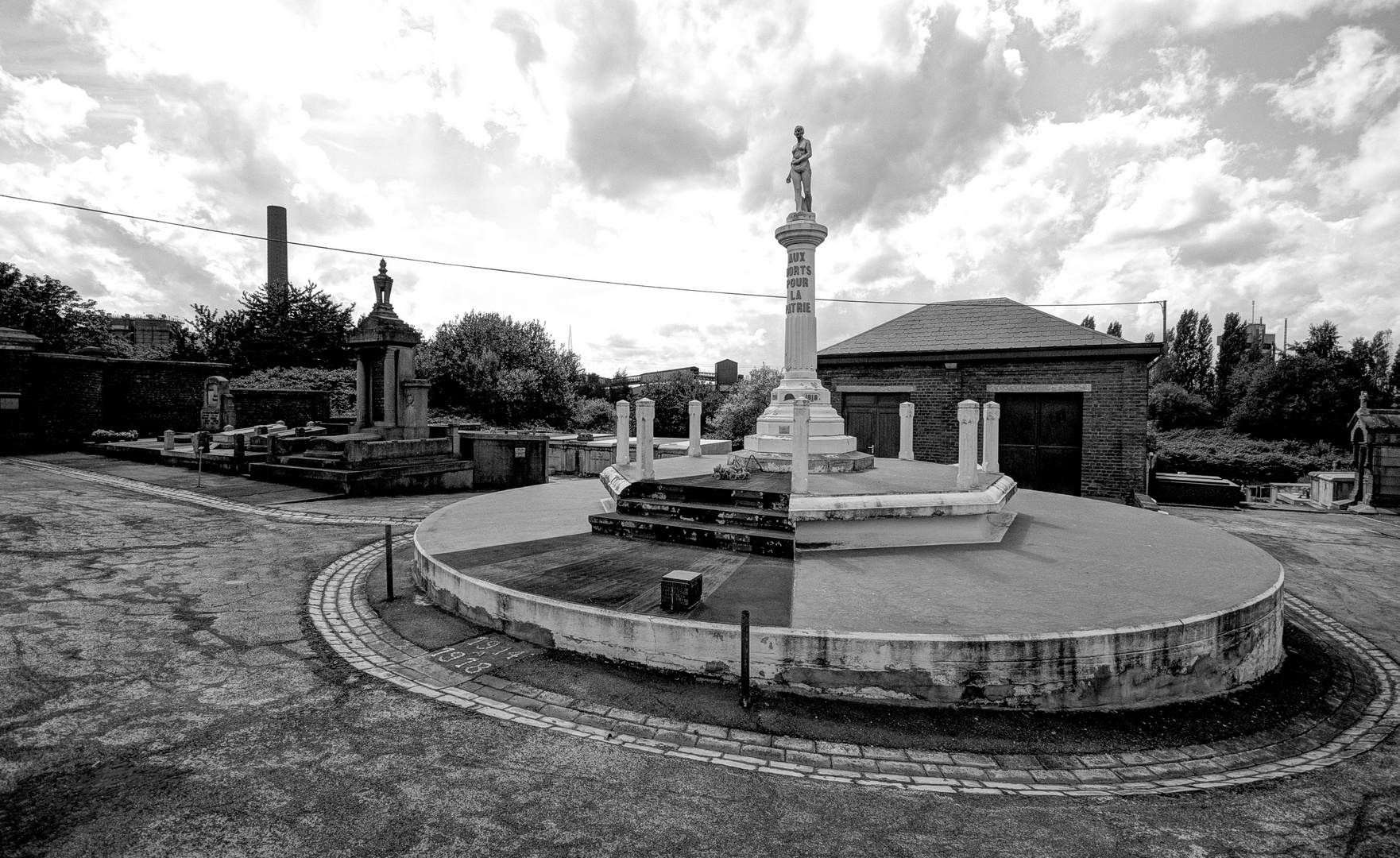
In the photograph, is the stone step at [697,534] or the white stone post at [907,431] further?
the white stone post at [907,431]

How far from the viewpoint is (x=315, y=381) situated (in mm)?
33562

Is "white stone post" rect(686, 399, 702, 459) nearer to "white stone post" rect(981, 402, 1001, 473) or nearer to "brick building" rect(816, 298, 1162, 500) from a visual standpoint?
"brick building" rect(816, 298, 1162, 500)

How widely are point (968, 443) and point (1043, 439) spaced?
30.7ft

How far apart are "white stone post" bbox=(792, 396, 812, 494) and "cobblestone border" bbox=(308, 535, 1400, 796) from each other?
4.32m

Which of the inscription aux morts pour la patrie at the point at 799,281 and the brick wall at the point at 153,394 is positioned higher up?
the inscription aux morts pour la patrie at the point at 799,281

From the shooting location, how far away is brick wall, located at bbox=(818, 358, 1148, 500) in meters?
15.6

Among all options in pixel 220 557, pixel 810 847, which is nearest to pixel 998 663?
pixel 810 847

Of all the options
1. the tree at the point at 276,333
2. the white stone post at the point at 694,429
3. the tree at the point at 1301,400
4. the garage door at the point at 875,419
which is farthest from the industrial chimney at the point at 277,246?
the tree at the point at 1301,400

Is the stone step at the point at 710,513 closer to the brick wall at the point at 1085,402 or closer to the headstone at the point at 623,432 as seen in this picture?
the headstone at the point at 623,432

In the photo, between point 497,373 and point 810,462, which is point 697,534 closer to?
point 810,462

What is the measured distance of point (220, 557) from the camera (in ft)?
29.8

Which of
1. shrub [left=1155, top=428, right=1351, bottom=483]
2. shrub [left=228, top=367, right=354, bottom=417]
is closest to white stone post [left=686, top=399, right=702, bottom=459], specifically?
shrub [left=228, top=367, right=354, bottom=417]

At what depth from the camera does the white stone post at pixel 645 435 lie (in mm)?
10586

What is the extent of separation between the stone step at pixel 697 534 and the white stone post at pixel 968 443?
2.81 m
